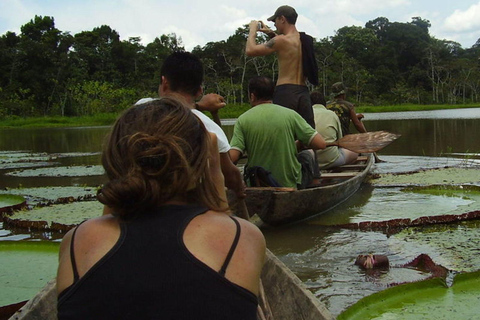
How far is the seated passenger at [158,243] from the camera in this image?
1.22 m

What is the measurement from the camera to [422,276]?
3406 mm

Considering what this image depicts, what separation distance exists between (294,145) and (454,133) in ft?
39.6

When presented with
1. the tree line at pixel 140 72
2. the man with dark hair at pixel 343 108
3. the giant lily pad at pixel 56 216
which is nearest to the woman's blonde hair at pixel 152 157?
the giant lily pad at pixel 56 216

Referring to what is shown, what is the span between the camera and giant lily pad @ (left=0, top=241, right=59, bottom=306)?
3320 millimetres

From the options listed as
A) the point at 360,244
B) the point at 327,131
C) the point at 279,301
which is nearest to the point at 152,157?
the point at 279,301

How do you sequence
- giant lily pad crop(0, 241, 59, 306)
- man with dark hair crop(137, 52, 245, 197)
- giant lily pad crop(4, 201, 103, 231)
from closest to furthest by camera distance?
man with dark hair crop(137, 52, 245, 197), giant lily pad crop(0, 241, 59, 306), giant lily pad crop(4, 201, 103, 231)

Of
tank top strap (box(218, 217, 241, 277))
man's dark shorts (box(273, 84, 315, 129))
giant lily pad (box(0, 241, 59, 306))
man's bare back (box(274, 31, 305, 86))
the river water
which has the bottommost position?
the river water

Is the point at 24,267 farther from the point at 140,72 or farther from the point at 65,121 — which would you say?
the point at 140,72

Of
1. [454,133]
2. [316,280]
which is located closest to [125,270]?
[316,280]

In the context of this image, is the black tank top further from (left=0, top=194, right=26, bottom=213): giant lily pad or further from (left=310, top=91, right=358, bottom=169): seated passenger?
(left=310, top=91, right=358, bottom=169): seated passenger

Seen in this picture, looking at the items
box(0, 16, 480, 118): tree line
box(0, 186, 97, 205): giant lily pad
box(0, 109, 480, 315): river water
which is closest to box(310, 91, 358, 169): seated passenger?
box(0, 109, 480, 315): river water

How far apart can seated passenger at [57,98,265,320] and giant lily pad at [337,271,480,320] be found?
1.43 meters

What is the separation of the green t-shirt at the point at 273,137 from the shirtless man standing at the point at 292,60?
2.45 ft

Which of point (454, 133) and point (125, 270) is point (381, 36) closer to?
point (454, 133)
